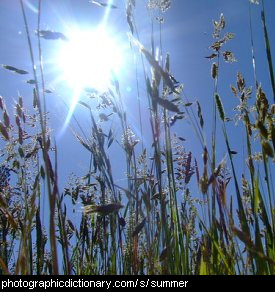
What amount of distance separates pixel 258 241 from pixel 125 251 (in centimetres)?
105

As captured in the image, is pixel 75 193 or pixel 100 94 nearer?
pixel 100 94

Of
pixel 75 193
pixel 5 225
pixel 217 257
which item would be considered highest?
pixel 75 193

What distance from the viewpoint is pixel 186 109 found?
7.27 feet

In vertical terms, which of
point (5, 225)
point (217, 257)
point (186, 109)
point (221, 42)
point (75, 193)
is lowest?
point (217, 257)

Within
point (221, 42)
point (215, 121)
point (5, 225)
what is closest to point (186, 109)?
point (215, 121)

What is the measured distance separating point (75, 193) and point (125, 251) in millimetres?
503

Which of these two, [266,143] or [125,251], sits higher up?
[266,143]

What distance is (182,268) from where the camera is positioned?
6.72 feet
